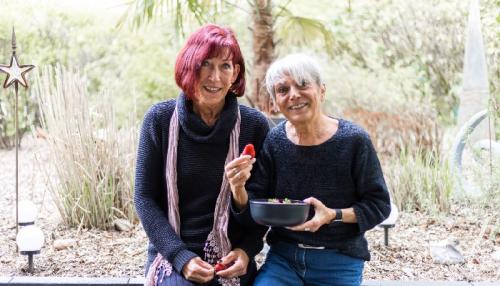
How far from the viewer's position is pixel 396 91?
9.58m

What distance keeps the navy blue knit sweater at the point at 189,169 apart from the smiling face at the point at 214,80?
2.8 inches

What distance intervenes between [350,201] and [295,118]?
1.19 feet

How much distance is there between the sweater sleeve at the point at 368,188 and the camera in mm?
2371

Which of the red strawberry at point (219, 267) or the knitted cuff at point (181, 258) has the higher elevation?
the knitted cuff at point (181, 258)

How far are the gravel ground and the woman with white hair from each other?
1.00 meters

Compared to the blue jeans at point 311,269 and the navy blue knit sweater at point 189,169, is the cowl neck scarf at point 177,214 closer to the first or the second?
the navy blue knit sweater at point 189,169

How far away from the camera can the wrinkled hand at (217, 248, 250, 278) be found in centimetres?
236

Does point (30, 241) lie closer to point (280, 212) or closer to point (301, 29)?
point (280, 212)

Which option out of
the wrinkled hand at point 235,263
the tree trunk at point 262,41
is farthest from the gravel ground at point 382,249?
the tree trunk at point 262,41

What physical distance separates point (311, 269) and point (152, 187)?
2.15 feet

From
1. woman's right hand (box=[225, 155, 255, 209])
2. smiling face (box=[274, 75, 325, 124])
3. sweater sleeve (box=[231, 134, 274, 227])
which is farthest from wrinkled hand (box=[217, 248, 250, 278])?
smiling face (box=[274, 75, 325, 124])

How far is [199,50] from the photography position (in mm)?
2350

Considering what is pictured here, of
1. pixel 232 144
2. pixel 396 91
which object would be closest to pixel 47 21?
pixel 396 91

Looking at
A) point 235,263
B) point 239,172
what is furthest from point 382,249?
point 239,172
